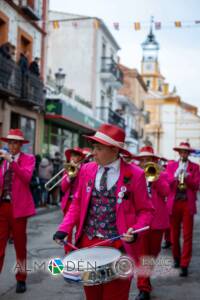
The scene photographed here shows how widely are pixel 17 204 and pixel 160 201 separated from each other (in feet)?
5.96

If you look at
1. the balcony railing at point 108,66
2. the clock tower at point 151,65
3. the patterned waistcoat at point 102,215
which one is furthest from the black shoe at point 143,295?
the clock tower at point 151,65

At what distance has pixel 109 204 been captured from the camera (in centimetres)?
418

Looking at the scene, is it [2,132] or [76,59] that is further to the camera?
[76,59]

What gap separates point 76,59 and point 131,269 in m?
30.4

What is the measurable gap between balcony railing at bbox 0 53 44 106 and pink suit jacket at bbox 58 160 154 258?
509 inches

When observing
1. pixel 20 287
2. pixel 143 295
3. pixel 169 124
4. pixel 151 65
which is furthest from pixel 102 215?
pixel 151 65

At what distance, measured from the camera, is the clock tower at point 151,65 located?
342 feet

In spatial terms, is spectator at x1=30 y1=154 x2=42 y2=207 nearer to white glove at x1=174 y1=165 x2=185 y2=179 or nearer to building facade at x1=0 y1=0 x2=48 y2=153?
building facade at x1=0 y1=0 x2=48 y2=153

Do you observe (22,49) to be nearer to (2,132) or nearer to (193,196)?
(2,132)

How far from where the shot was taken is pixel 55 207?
56.6ft

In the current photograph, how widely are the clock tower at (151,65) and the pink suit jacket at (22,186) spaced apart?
96.5 metres

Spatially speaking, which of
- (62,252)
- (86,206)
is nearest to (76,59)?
(62,252)

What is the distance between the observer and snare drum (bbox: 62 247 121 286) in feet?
12.3

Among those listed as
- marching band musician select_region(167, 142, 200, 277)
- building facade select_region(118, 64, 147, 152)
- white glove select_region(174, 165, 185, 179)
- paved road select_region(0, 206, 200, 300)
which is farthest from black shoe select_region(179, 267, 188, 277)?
building facade select_region(118, 64, 147, 152)
